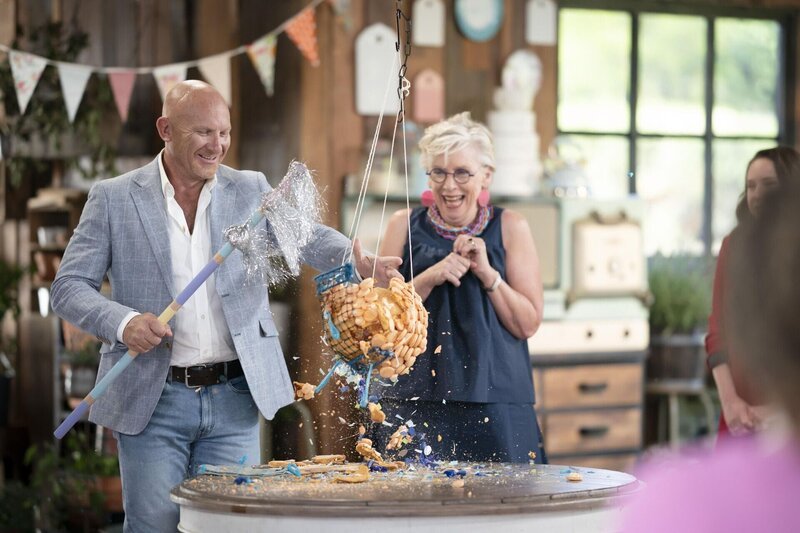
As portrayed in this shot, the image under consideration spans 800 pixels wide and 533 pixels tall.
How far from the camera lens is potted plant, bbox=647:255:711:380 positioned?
5820 mm

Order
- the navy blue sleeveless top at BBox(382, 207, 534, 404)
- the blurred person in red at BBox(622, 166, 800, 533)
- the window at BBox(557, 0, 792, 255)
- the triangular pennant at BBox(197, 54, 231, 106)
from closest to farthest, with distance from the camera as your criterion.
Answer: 1. the blurred person in red at BBox(622, 166, 800, 533)
2. the navy blue sleeveless top at BBox(382, 207, 534, 404)
3. the triangular pennant at BBox(197, 54, 231, 106)
4. the window at BBox(557, 0, 792, 255)

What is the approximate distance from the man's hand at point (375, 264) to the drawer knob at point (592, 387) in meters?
2.56

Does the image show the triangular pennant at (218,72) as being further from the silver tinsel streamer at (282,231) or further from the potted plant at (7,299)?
the silver tinsel streamer at (282,231)

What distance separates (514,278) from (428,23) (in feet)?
7.93

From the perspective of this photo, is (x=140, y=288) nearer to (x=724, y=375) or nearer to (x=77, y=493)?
(x=724, y=375)

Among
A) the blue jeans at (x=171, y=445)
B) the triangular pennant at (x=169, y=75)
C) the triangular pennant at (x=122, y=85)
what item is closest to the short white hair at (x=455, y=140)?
the blue jeans at (x=171, y=445)

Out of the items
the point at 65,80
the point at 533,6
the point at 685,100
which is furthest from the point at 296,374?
the point at 685,100

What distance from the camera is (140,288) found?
2854mm

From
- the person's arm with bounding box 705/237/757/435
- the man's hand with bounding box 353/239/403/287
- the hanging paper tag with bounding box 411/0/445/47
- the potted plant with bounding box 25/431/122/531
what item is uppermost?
the hanging paper tag with bounding box 411/0/445/47

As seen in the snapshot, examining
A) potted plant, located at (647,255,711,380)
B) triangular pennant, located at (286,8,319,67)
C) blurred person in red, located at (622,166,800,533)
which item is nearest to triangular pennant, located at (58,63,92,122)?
triangular pennant, located at (286,8,319,67)

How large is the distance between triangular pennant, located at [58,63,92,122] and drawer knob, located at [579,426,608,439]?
2.46 meters

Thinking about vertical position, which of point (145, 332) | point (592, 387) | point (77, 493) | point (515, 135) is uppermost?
point (515, 135)

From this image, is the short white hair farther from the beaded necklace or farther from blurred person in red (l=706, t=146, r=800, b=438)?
blurred person in red (l=706, t=146, r=800, b=438)

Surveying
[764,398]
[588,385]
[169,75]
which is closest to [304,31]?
[169,75]
